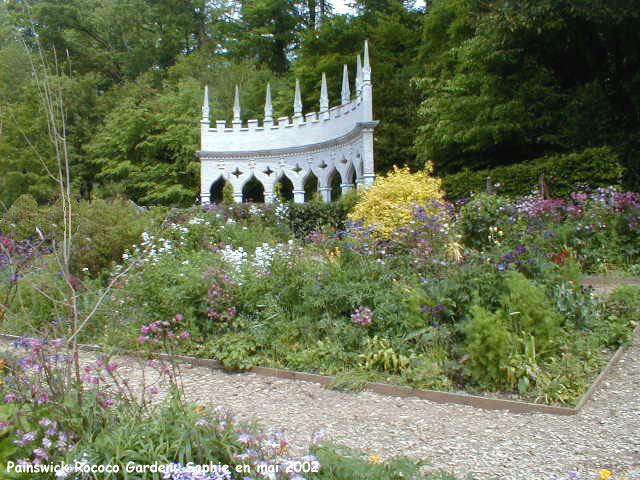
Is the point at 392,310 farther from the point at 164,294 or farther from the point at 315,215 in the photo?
the point at 315,215

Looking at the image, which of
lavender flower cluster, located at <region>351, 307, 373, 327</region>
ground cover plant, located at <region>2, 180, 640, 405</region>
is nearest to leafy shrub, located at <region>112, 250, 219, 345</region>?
ground cover plant, located at <region>2, 180, 640, 405</region>

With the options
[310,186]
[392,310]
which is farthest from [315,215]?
[310,186]

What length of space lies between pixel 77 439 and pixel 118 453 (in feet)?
1.16

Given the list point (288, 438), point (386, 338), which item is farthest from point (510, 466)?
point (386, 338)

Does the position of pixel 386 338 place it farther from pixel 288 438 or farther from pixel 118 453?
pixel 118 453

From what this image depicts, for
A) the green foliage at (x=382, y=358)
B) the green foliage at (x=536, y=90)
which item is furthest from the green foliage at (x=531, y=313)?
the green foliage at (x=536, y=90)

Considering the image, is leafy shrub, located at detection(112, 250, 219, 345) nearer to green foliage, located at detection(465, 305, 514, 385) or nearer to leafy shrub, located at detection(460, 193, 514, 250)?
green foliage, located at detection(465, 305, 514, 385)

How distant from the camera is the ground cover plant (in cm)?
379

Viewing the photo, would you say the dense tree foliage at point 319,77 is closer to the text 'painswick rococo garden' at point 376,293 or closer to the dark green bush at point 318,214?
the text 'painswick rococo garden' at point 376,293

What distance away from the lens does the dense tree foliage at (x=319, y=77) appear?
481 inches

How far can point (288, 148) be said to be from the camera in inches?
674

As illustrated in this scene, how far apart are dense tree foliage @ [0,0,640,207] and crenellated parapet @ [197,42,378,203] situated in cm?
222

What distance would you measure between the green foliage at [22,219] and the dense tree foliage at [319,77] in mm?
857

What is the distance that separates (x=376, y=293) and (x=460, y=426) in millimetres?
1652
